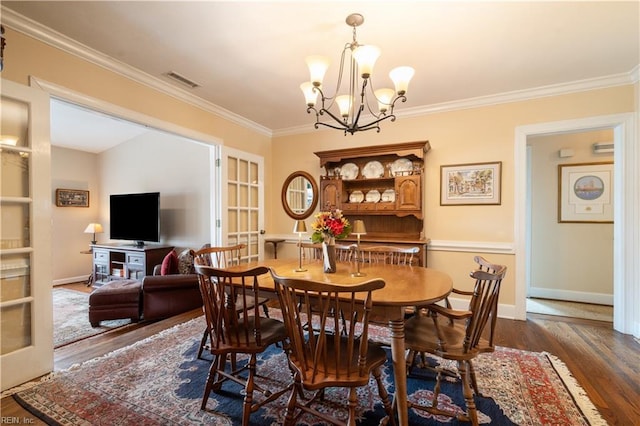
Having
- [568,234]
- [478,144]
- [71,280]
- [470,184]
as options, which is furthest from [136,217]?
[568,234]

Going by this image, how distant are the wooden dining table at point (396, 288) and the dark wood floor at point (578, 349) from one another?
128 centimetres

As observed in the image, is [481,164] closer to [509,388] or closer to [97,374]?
[509,388]

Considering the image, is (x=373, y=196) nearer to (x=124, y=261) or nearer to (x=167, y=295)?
(x=167, y=295)

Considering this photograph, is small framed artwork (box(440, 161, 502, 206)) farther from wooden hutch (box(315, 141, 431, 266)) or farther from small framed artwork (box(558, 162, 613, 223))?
small framed artwork (box(558, 162, 613, 223))

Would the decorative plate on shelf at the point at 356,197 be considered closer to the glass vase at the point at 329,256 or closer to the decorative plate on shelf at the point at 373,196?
the decorative plate on shelf at the point at 373,196

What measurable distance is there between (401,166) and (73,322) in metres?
4.46

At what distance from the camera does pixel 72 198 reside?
19.3 ft

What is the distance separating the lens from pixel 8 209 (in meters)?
2.07

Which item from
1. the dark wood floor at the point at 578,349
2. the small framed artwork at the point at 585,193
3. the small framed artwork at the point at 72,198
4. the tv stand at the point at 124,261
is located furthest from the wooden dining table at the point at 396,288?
the small framed artwork at the point at 72,198

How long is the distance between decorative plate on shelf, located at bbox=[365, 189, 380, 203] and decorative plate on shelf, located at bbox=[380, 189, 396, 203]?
0.07 metres

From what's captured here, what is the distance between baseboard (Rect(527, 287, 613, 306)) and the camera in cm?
402

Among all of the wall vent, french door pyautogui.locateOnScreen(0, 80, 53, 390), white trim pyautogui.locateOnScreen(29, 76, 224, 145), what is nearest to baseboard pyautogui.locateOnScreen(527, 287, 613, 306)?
the wall vent

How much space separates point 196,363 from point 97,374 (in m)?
0.69

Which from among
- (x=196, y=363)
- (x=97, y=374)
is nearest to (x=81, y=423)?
(x=97, y=374)
